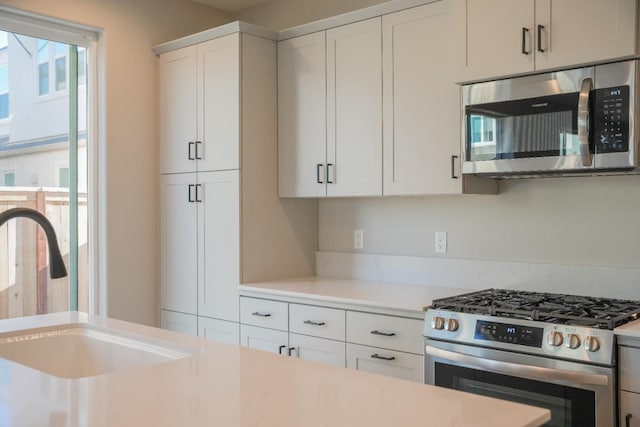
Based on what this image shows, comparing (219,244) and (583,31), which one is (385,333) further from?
(583,31)

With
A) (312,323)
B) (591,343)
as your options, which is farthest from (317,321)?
(591,343)

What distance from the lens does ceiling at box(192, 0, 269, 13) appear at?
425 cm

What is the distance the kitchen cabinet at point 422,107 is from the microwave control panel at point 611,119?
0.64 metres

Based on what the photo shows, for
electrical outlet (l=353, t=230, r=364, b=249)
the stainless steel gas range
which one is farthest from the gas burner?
electrical outlet (l=353, t=230, r=364, b=249)

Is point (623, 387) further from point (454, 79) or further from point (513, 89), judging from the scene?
point (454, 79)

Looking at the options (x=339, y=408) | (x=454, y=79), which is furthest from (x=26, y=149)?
(x=339, y=408)

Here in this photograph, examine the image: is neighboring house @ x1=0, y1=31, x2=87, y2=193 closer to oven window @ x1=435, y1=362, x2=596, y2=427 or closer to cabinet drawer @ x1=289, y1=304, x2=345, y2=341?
cabinet drawer @ x1=289, y1=304, x2=345, y2=341

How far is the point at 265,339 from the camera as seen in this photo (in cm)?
341

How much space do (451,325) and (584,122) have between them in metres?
0.94

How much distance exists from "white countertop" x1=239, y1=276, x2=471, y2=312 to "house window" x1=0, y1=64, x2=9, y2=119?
1630mm

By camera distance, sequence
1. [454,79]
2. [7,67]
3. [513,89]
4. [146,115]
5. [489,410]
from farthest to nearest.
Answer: [146,115]
[7,67]
[454,79]
[513,89]
[489,410]

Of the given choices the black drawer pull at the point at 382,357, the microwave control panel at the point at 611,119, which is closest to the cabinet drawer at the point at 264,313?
the black drawer pull at the point at 382,357

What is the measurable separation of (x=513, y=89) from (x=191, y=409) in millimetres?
2027

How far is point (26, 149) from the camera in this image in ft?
12.1
